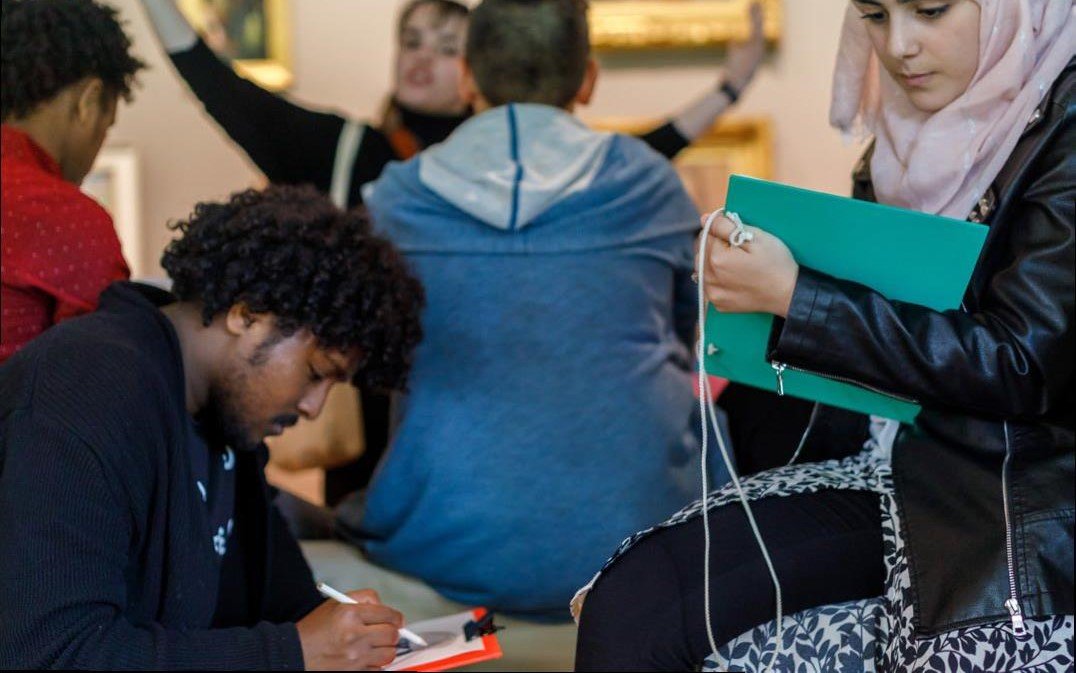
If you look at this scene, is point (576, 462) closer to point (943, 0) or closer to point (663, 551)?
point (663, 551)

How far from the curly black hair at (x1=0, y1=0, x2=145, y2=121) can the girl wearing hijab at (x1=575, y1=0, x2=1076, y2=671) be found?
0.93 m

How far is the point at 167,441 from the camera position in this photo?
1460 mm

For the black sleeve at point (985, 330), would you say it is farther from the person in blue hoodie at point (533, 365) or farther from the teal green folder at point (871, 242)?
the person in blue hoodie at point (533, 365)

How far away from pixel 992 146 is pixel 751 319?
319 millimetres

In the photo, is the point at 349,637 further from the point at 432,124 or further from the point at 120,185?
the point at 120,185

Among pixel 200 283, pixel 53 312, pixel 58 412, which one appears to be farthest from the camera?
pixel 53 312

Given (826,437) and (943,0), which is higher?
(943,0)

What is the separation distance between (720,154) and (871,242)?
1897mm

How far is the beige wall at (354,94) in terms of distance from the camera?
313 centimetres

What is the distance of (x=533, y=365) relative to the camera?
1.92 meters

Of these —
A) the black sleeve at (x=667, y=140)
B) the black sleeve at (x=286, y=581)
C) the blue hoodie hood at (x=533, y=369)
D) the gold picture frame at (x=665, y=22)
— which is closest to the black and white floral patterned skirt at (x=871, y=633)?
the blue hoodie hood at (x=533, y=369)

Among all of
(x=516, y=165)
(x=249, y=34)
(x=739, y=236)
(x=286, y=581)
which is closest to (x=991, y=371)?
(x=739, y=236)

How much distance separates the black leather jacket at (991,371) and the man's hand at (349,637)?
1.79 feet

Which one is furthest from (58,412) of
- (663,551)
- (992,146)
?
(992,146)
